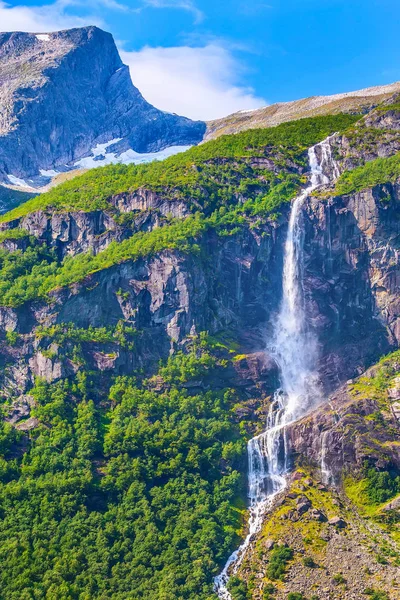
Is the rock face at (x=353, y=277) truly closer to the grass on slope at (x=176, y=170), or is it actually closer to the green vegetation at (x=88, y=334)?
the grass on slope at (x=176, y=170)

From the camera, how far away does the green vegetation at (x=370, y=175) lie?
136125mm

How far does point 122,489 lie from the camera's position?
10112cm

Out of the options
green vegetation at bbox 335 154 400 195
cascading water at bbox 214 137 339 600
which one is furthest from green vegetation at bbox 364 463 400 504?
green vegetation at bbox 335 154 400 195

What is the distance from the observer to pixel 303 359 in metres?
126

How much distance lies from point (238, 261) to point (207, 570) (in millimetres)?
56325

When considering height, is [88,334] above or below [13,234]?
below

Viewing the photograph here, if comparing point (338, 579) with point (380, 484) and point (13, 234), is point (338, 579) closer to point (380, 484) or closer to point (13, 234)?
point (380, 484)

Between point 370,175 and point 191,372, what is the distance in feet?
167

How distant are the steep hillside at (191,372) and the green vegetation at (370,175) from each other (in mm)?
554

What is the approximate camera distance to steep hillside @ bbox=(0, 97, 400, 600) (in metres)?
91.2

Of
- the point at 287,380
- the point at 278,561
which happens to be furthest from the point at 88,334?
the point at 278,561

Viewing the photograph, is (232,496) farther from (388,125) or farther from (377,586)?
(388,125)

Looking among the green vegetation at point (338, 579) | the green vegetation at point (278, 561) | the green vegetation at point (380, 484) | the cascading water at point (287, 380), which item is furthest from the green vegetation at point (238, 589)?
the green vegetation at point (380, 484)

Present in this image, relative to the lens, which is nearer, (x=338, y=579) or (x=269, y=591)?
(x=338, y=579)
